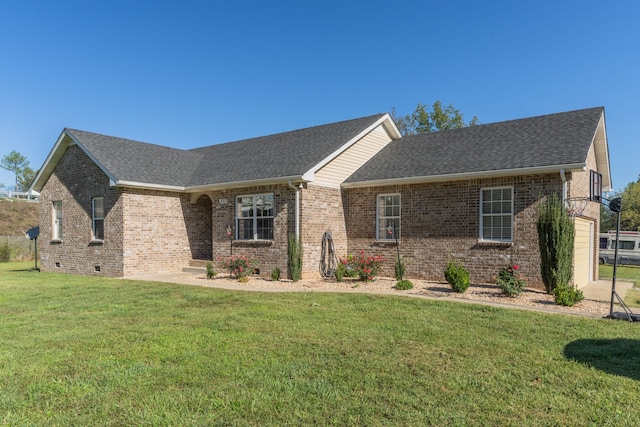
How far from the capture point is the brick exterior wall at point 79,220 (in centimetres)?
1572

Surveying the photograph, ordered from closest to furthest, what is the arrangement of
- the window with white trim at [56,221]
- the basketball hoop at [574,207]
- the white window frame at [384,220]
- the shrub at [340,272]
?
the basketball hoop at [574,207] → the shrub at [340,272] → the white window frame at [384,220] → the window with white trim at [56,221]

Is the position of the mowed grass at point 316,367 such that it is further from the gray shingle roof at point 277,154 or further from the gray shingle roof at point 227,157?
the gray shingle roof at point 227,157

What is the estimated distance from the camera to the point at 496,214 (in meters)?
12.2

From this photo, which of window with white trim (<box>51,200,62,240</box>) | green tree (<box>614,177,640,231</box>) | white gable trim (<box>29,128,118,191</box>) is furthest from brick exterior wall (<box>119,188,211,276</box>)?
green tree (<box>614,177,640,231</box>)

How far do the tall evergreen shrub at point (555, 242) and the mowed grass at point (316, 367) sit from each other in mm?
2804

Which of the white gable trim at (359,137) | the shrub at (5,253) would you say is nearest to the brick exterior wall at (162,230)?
the white gable trim at (359,137)

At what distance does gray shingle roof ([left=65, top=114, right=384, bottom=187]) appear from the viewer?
15.1 meters

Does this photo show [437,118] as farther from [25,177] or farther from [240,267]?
[25,177]

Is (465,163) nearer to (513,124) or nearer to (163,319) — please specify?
(513,124)

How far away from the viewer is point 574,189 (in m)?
11.8

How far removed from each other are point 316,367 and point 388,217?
9.90 meters

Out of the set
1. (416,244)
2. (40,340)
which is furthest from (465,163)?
(40,340)

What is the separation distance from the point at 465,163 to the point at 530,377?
9.16m

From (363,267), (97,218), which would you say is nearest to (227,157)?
(97,218)
